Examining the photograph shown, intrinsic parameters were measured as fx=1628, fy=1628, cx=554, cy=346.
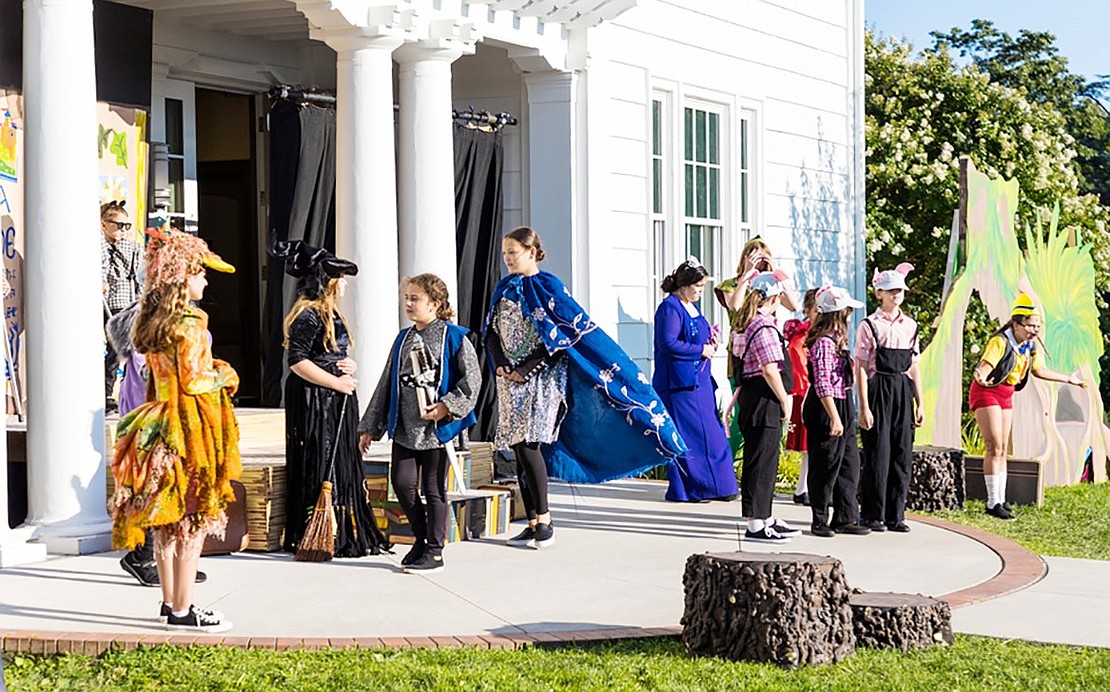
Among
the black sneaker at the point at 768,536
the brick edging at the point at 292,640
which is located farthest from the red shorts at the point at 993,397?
the brick edging at the point at 292,640

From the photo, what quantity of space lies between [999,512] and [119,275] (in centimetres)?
626

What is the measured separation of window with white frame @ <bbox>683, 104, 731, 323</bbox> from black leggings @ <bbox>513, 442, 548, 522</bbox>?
5.62 m

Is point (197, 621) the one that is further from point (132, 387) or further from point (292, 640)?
point (132, 387)

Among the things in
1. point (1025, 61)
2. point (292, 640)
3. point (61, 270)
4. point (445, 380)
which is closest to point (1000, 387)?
point (445, 380)

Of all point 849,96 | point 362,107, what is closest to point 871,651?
point 362,107

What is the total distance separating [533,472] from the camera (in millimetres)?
8930

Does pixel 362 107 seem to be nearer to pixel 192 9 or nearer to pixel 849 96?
pixel 192 9

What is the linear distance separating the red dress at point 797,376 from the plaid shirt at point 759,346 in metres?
1.71

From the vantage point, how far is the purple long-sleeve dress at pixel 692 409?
11109 mm

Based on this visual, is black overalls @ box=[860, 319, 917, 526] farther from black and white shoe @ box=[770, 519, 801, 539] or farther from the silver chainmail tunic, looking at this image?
the silver chainmail tunic

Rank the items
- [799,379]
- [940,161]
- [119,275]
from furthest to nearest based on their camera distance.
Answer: [940,161]
[799,379]
[119,275]

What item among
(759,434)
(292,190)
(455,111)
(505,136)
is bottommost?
(759,434)

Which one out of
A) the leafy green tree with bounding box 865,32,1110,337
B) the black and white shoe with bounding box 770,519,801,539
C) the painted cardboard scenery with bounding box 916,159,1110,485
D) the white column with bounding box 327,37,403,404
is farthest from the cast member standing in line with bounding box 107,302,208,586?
the leafy green tree with bounding box 865,32,1110,337

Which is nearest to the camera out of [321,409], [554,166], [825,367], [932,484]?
[321,409]
